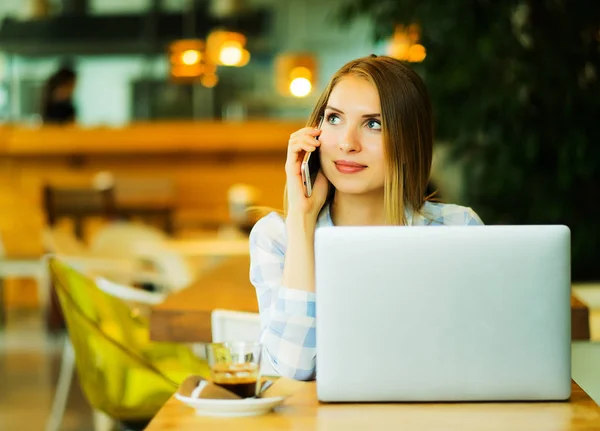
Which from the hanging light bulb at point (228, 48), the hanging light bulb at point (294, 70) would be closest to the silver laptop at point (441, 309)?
the hanging light bulb at point (228, 48)

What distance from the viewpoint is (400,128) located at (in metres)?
1.96

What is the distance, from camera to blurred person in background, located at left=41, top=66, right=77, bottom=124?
31.1 ft

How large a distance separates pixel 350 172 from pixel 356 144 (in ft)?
0.18

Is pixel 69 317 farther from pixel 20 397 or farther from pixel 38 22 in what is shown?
pixel 38 22

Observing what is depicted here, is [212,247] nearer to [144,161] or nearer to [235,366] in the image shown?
[235,366]

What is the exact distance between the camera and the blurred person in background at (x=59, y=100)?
31.1 feet

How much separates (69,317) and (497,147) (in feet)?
7.02

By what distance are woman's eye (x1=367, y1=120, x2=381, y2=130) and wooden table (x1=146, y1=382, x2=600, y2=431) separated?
626mm

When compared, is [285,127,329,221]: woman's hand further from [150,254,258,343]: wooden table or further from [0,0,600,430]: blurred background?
[0,0,600,430]: blurred background

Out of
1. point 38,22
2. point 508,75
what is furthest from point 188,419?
point 38,22

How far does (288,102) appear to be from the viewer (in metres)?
12.2

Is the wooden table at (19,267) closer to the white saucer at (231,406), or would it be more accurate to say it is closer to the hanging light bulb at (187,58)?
the hanging light bulb at (187,58)

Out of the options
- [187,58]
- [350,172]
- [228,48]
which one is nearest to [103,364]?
[350,172]

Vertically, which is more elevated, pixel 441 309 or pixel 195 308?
pixel 441 309
